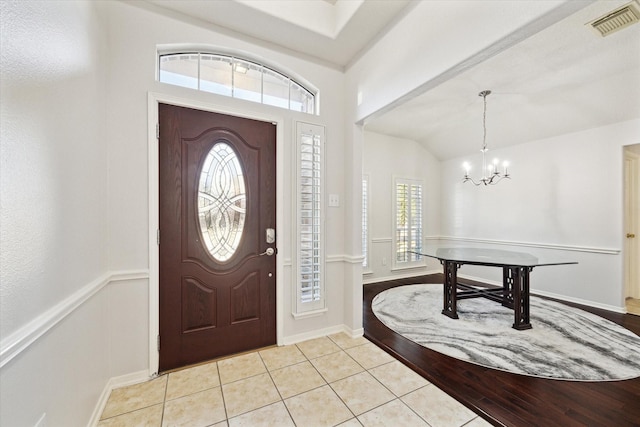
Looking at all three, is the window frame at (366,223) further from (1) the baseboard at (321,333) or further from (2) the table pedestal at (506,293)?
(1) the baseboard at (321,333)

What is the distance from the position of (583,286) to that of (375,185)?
3.39 meters

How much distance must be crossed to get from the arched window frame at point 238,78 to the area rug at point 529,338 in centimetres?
273

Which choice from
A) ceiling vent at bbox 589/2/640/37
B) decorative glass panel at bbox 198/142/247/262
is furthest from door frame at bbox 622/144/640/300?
decorative glass panel at bbox 198/142/247/262

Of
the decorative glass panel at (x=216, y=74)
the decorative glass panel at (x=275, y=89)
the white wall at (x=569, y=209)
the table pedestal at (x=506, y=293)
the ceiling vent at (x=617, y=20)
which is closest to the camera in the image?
the ceiling vent at (x=617, y=20)

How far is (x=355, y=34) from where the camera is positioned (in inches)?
92.8

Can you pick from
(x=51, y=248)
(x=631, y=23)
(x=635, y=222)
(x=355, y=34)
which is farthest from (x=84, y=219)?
(x=635, y=222)

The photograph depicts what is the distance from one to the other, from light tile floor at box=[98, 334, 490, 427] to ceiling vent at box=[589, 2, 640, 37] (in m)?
3.14

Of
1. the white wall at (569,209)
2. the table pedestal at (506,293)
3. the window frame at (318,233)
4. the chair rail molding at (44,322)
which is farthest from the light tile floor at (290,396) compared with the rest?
the white wall at (569,209)

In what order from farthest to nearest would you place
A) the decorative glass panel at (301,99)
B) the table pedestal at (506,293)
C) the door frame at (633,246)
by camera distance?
the door frame at (633,246)
the table pedestal at (506,293)
the decorative glass panel at (301,99)

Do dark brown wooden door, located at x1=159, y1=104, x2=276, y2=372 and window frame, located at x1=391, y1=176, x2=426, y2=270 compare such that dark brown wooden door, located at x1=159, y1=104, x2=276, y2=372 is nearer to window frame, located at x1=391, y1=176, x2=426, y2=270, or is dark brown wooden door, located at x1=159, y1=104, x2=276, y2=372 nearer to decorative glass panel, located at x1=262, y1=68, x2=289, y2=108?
decorative glass panel, located at x1=262, y1=68, x2=289, y2=108

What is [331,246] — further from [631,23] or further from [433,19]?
[631,23]

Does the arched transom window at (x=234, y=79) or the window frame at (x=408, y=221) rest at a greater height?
the arched transom window at (x=234, y=79)

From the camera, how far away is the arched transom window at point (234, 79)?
7.23ft

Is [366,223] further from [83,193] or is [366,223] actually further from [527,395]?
[83,193]
